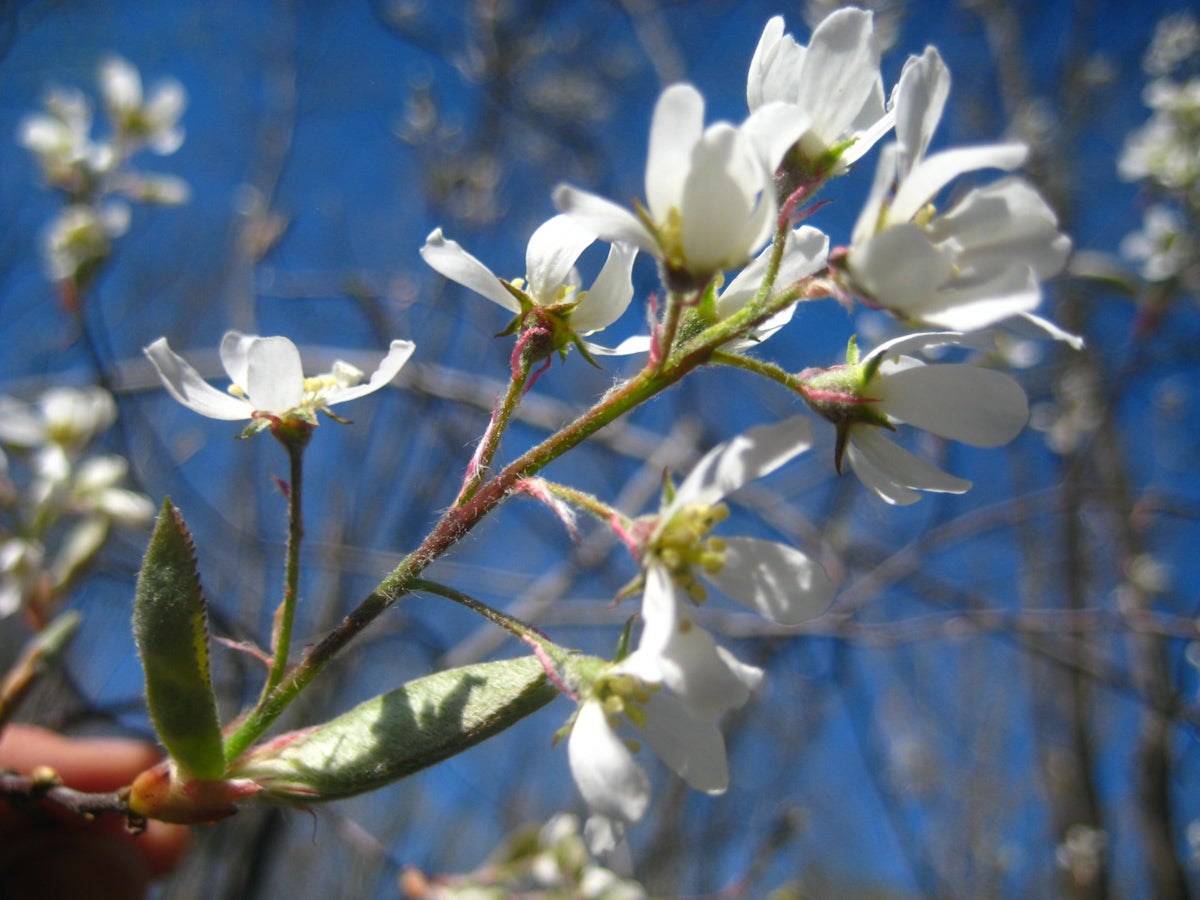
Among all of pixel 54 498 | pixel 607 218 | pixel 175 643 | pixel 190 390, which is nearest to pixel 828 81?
pixel 607 218

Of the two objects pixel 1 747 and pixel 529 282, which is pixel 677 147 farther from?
pixel 1 747

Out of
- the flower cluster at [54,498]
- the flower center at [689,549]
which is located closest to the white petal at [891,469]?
the flower center at [689,549]

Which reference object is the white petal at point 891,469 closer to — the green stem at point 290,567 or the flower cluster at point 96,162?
the green stem at point 290,567

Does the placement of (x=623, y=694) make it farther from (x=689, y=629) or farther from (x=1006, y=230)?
(x=1006, y=230)

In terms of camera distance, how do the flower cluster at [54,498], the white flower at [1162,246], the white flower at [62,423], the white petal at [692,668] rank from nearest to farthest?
1. the white petal at [692,668]
2. the flower cluster at [54,498]
3. the white flower at [62,423]
4. the white flower at [1162,246]

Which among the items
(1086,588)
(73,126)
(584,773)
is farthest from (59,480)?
(1086,588)

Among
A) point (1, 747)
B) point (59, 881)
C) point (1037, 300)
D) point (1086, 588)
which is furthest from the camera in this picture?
point (1086, 588)

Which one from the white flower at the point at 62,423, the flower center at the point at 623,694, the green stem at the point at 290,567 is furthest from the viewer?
the white flower at the point at 62,423
